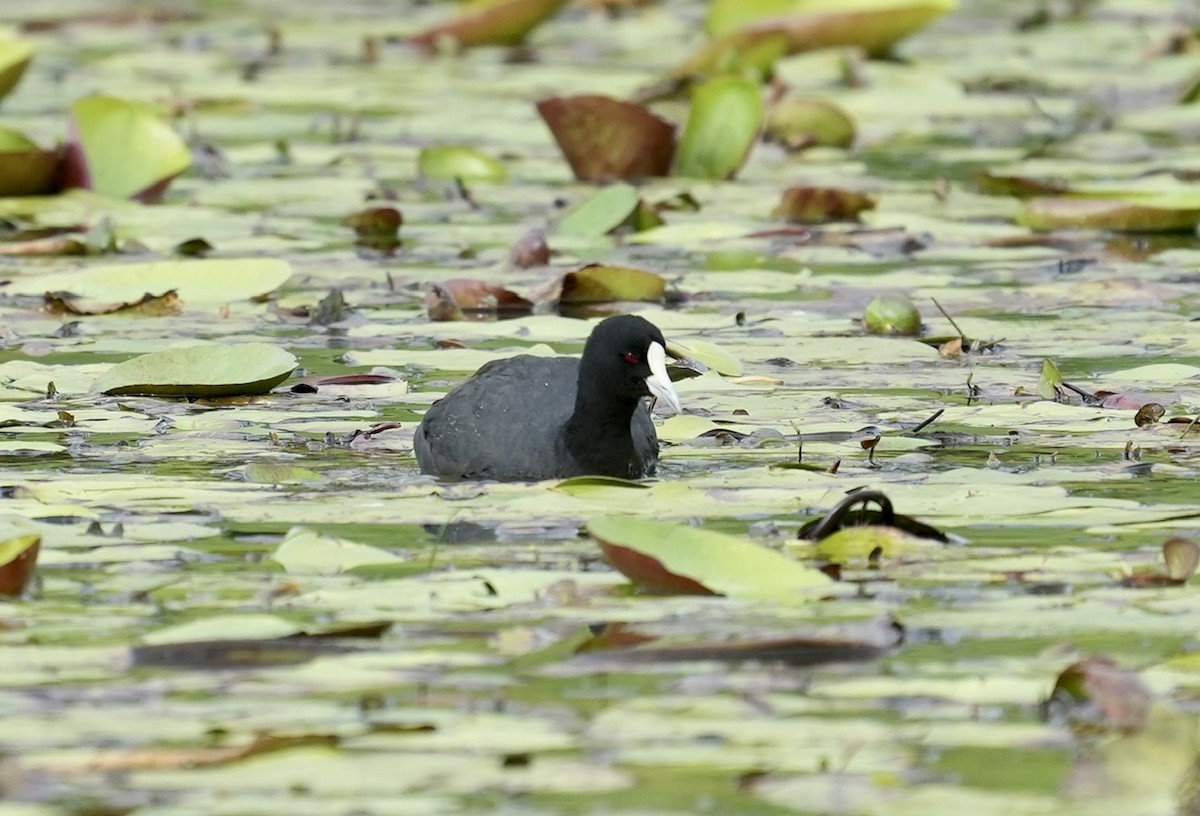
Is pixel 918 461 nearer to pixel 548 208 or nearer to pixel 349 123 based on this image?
pixel 548 208

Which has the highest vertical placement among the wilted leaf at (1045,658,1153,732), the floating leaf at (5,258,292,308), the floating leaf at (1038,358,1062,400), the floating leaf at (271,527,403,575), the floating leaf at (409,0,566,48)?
the wilted leaf at (1045,658,1153,732)

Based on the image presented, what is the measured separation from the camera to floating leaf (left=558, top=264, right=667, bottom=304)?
764 centimetres

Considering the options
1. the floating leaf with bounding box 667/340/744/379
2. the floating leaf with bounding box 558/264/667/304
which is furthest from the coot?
the floating leaf with bounding box 558/264/667/304

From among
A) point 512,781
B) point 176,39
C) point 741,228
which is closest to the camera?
point 512,781

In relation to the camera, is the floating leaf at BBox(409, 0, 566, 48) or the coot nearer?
the coot

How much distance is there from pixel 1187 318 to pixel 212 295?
2896 millimetres

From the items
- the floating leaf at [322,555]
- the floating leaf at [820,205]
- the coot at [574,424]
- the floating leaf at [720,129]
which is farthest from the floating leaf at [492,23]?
the floating leaf at [322,555]

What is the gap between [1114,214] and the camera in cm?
890

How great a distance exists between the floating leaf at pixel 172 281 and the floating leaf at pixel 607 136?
216 centimetres

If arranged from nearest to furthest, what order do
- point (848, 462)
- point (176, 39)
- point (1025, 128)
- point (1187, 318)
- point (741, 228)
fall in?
point (848, 462) → point (1187, 318) → point (741, 228) → point (1025, 128) → point (176, 39)

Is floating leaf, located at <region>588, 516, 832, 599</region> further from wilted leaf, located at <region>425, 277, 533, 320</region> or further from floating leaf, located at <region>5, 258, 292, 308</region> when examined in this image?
floating leaf, located at <region>5, 258, 292, 308</region>

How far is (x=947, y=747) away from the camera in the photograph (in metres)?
3.45

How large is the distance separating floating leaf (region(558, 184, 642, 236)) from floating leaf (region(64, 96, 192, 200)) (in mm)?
1527

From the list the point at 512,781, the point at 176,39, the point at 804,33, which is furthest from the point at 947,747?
the point at 176,39
